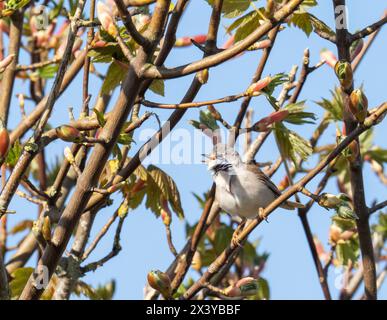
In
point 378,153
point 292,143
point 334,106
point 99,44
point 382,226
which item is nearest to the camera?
point 99,44

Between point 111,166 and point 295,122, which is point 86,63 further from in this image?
point 295,122

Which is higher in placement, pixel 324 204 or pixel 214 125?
pixel 214 125

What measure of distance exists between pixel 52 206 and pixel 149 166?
716 millimetres

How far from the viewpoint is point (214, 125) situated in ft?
12.6

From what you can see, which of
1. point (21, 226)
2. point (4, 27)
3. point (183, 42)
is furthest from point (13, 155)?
point (21, 226)

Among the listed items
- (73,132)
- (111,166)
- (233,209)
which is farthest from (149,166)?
(73,132)

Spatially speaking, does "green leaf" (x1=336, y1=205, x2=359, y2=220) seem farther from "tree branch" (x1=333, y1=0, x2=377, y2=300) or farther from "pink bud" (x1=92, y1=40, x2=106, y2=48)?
"pink bud" (x1=92, y1=40, x2=106, y2=48)

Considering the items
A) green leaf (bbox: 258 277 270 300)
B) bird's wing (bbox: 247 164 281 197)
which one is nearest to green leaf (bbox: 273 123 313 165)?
bird's wing (bbox: 247 164 281 197)

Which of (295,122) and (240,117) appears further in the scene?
(240,117)

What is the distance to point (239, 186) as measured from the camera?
16.7 ft

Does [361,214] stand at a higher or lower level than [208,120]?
lower

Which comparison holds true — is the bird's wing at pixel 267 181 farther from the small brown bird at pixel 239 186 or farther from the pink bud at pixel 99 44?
the pink bud at pixel 99 44

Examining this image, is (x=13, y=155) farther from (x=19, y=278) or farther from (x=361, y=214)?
(x=361, y=214)
